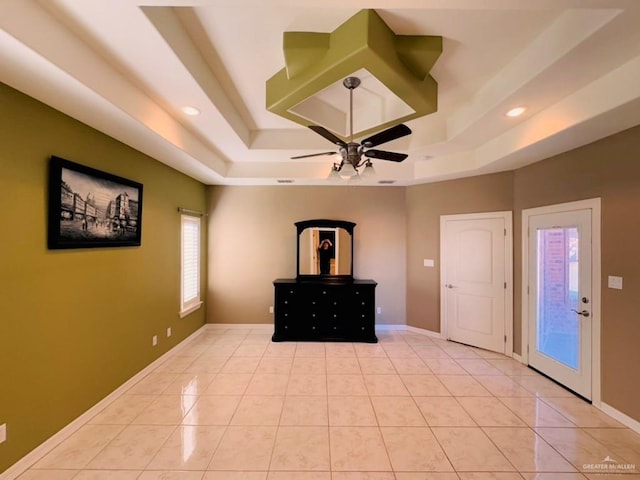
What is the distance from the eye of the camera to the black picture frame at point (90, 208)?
212cm

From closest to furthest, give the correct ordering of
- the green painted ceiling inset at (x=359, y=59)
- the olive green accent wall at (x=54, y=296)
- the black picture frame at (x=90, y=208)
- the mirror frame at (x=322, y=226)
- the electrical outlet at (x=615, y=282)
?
the green painted ceiling inset at (x=359, y=59) < the olive green accent wall at (x=54, y=296) < the black picture frame at (x=90, y=208) < the electrical outlet at (x=615, y=282) < the mirror frame at (x=322, y=226)

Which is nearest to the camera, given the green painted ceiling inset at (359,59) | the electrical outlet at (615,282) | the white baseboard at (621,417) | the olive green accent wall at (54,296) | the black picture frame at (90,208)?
the green painted ceiling inset at (359,59)

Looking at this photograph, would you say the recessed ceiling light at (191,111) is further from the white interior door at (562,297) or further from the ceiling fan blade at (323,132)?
the white interior door at (562,297)

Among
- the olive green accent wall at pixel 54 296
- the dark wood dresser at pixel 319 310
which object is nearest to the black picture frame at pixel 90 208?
the olive green accent wall at pixel 54 296

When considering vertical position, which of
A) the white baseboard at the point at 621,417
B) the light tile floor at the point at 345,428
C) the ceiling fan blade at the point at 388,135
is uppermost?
the ceiling fan blade at the point at 388,135

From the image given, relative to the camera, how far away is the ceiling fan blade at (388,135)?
2.14 m

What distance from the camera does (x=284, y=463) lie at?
1981 mm

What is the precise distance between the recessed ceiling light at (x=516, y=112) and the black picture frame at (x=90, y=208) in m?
3.86

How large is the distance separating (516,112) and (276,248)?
3817 mm

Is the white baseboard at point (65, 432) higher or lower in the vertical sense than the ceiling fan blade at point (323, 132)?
lower

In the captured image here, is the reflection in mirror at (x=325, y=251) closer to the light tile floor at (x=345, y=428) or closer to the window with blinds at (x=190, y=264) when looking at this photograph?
the light tile floor at (x=345, y=428)

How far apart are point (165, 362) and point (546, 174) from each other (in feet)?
17.4

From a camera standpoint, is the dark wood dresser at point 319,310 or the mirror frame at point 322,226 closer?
the dark wood dresser at point 319,310

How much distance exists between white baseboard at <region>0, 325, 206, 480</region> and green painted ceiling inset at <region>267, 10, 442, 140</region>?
317cm
